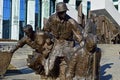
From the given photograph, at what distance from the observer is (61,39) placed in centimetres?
702

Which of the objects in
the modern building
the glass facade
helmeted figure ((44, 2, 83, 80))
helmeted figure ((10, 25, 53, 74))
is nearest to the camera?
helmeted figure ((44, 2, 83, 80))

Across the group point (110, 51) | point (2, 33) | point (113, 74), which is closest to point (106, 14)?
point (110, 51)

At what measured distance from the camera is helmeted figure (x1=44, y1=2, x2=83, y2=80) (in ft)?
22.0

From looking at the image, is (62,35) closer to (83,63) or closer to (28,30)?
(28,30)

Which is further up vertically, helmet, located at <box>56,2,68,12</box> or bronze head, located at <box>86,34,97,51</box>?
helmet, located at <box>56,2,68,12</box>

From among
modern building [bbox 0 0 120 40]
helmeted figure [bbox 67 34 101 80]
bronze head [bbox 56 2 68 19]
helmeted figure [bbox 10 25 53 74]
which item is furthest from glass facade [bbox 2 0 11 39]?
helmeted figure [bbox 67 34 101 80]

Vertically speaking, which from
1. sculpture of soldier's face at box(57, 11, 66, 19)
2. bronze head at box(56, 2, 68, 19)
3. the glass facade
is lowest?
the glass facade

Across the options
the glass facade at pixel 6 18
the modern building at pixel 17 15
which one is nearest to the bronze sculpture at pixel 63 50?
the modern building at pixel 17 15

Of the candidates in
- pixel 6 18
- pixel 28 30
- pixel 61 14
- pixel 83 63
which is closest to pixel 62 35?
pixel 61 14

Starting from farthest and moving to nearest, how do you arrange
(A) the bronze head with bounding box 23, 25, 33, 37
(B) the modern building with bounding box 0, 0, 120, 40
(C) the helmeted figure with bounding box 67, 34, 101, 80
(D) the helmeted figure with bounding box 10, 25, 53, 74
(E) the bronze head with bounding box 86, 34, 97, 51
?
(B) the modern building with bounding box 0, 0, 120, 40 < (D) the helmeted figure with bounding box 10, 25, 53, 74 < (A) the bronze head with bounding box 23, 25, 33, 37 < (C) the helmeted figure with bounding box 67, 34, 101, 80 < (E) the bronze head with bounding box 86, 34, 97, 51

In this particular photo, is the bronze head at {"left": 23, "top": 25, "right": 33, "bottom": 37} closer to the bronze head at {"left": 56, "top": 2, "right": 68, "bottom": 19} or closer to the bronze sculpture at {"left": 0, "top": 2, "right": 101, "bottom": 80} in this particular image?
the bronze sculpture at {"left": 0, "top": 2, "right": 101, "bottom": 80}

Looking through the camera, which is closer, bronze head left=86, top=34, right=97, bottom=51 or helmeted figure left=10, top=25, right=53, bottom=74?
bronze head left=86, top=34, right=97, bottom=51

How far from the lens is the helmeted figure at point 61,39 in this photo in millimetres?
6691

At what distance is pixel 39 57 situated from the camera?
7867mm
